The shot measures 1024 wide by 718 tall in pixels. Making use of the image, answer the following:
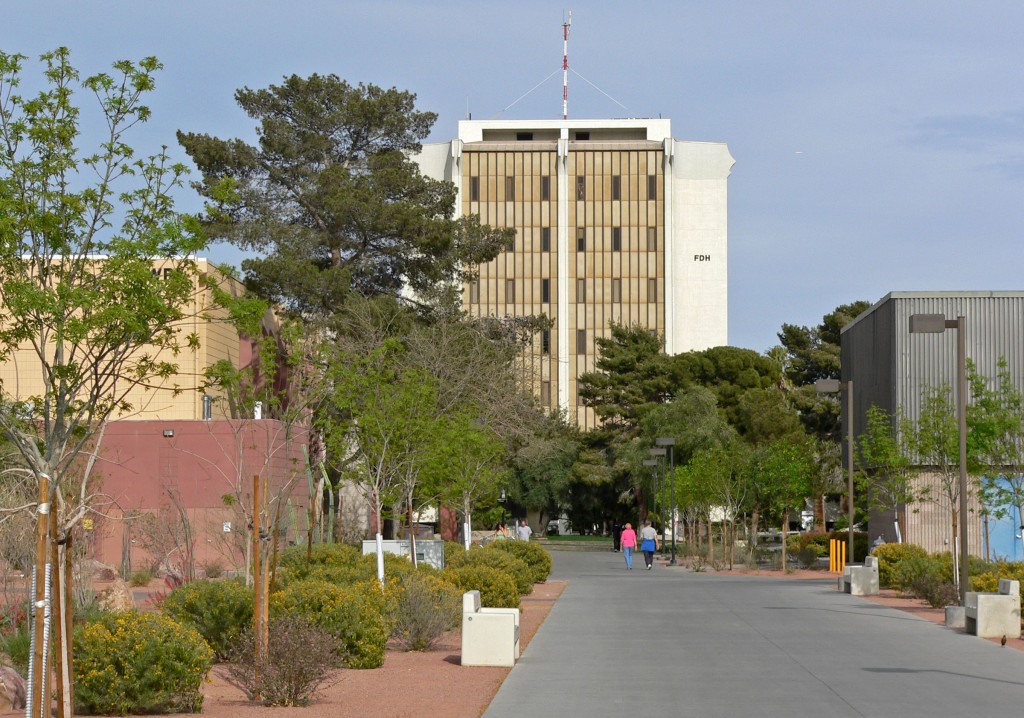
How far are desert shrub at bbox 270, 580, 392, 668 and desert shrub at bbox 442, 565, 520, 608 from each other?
5742mm

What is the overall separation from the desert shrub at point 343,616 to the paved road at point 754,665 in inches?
70.9

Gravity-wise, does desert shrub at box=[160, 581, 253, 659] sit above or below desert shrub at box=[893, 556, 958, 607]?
above

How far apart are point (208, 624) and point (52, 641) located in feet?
21.5

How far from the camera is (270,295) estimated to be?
48812mm

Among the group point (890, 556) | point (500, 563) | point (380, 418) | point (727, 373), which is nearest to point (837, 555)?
point (890, 556)

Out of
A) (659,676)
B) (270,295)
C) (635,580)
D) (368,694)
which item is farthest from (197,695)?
(270,295)

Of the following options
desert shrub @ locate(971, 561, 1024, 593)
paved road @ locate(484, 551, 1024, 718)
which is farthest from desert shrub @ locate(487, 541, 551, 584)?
desert shrub @ locate(971, 561, 1024, 593)

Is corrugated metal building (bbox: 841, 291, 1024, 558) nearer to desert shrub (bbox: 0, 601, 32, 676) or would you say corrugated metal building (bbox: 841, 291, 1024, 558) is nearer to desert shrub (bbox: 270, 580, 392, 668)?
desert shrub (bbox: 270, 580, 392, 668)

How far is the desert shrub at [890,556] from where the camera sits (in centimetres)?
3328

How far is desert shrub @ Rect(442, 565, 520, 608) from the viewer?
22.8m

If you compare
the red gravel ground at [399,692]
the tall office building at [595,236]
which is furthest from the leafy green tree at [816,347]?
the red gravel ground at [399,692]

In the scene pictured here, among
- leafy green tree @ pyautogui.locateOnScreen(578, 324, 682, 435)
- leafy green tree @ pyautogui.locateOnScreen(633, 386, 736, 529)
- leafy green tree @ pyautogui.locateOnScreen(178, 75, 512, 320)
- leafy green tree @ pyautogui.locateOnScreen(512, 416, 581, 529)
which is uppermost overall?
leafy green tree @ pyautogui.locateOnScreen(178, 75, 512, 320)

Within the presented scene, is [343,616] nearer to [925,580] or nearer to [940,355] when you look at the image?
[925,580]

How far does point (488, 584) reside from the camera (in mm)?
22797
